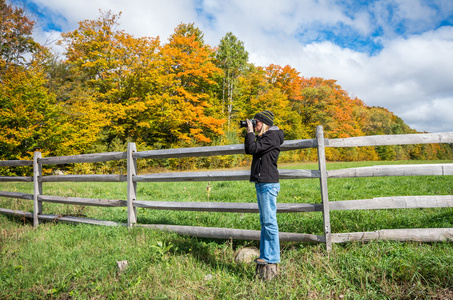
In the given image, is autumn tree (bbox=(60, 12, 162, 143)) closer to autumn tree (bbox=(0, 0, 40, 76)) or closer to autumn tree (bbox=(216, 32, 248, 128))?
autumn tree (bbox=(0, 0, 40, 76))

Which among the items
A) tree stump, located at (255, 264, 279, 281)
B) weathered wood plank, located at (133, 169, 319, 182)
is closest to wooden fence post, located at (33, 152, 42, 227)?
weathered wood plank, located at (133, 169, 319, 182)

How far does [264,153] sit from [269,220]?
2.47 ft

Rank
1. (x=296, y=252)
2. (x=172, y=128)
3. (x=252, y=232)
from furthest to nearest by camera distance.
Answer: (x=172, y=128)
(x=252, y=232)
(x=296, y=252)

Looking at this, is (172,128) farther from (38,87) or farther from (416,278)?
(416,278)

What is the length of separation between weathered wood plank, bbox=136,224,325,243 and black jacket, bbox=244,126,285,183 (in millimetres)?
1179

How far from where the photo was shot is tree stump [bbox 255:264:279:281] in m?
3.32

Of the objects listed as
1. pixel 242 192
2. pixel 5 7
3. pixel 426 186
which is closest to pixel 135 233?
pixel 242 192

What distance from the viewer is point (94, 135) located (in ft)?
73.3

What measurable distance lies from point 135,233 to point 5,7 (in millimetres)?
27433

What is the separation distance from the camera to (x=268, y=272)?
3326 mm

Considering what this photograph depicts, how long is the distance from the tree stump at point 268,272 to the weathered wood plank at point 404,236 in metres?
1.05

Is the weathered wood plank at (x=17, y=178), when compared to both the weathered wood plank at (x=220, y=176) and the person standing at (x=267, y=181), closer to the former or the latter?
the weathered wood plank at (x=220, y=176)

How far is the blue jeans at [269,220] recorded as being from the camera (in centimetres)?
327

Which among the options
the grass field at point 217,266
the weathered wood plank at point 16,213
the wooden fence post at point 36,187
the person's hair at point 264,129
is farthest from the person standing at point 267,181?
the weathered wood plank at point 16,213
